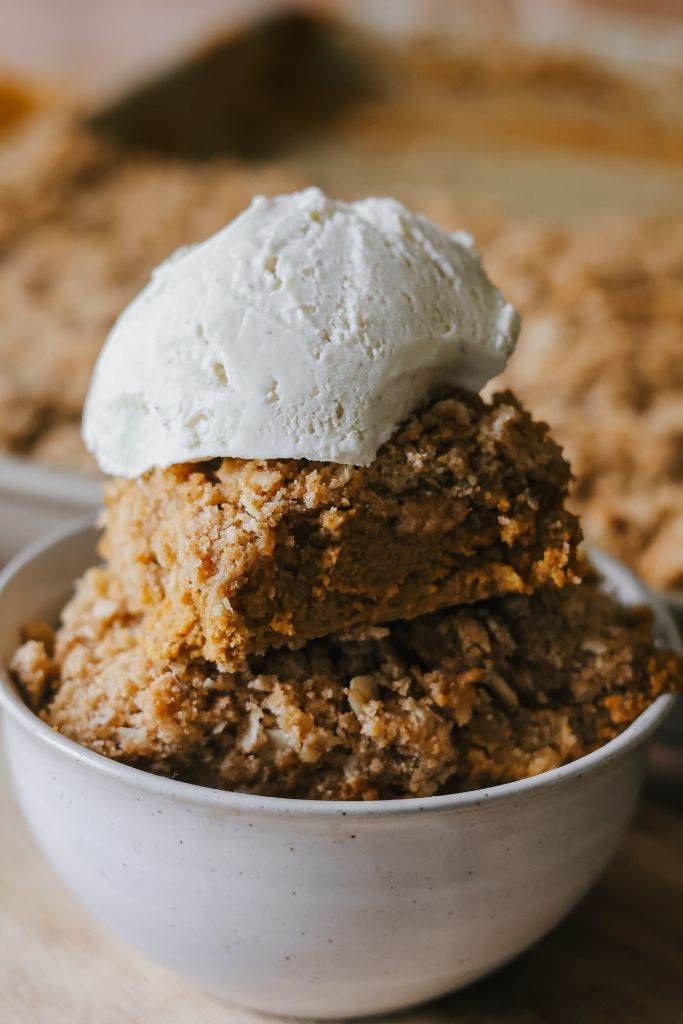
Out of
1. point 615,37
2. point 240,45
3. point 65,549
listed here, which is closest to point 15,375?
Result: point 65,549

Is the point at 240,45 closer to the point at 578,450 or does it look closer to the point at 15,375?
the point at 15,375

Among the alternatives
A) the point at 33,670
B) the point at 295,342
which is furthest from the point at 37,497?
the point at 295,342

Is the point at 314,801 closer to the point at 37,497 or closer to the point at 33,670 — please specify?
the point at 33,670

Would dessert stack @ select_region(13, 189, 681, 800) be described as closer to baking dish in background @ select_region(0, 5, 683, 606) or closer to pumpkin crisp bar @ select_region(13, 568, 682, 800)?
pumpkin crisp bar @ select_region(13, 568, 682, 800)

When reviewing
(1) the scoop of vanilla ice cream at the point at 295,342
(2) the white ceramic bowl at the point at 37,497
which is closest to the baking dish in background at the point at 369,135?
(2) the white ceramic bowl at the point at 37,497

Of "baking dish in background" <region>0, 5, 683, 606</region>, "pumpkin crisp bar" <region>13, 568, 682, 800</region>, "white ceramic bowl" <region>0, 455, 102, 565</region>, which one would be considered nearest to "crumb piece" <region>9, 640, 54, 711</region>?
"pumpkin crisp bar" <region>13, 568, 682, 800</region>

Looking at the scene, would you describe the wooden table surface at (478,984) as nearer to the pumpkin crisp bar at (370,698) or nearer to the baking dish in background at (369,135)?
the pumpkin crisp bar at (370,698)
